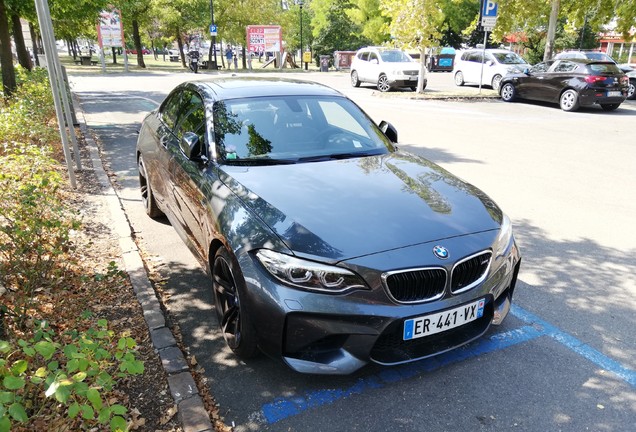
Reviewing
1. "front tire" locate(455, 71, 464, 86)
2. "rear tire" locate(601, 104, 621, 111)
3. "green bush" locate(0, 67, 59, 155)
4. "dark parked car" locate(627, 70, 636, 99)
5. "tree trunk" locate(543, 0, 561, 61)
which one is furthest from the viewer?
"front tire" locate(455, 71, 464, 86)

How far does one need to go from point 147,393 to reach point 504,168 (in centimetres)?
681

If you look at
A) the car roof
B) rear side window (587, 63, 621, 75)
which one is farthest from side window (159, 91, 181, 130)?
rear side window (587, 63, 621, 75)

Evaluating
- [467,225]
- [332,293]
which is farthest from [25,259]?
[467,225]

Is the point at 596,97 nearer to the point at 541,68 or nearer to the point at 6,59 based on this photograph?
the point at 541,68

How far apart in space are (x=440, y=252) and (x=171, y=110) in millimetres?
3633

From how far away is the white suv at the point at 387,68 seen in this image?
64.0ft

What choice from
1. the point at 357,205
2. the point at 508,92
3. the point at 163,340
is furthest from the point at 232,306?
the point at 508,92

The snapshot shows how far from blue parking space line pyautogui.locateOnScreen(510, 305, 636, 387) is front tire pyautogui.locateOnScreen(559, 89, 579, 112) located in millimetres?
12759

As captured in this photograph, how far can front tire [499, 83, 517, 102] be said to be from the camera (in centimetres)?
1653

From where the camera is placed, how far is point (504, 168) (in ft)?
26.0

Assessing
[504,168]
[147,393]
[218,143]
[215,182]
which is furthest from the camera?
[504,168]

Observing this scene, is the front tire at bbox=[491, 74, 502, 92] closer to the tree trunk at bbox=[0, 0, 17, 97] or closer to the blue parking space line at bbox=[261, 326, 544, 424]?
the tree trunk at bbox=[0, 0, 17, 97]

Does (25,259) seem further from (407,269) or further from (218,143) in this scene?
(407,269)

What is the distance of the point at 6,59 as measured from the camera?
11547 millimetres
